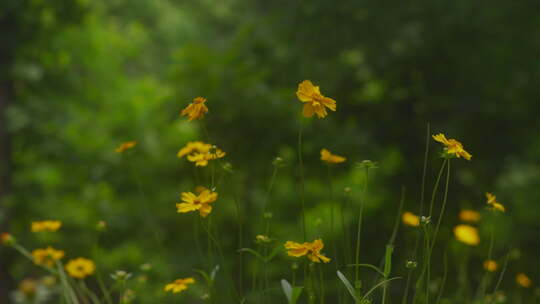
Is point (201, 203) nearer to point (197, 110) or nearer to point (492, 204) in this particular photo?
point (197, 110)

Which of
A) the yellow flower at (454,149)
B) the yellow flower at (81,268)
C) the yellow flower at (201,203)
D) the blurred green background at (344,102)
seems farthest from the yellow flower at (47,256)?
the blurred green background at (344,102)

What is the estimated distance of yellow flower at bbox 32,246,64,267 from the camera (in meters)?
1.77

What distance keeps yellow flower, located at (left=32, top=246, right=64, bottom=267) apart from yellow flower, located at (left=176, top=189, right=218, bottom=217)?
0.70m

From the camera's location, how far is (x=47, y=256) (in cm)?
183

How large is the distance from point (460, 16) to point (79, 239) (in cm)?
574

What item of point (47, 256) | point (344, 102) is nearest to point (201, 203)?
point (47, 256)

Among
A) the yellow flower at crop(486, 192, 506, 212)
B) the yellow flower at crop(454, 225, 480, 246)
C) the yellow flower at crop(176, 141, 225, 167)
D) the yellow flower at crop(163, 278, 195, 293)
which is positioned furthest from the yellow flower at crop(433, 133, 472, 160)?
the yellow flower at crop(454, 225, 480, 246)

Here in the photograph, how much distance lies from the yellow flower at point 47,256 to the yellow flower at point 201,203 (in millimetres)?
701

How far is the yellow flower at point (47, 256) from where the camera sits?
1774 millimetres

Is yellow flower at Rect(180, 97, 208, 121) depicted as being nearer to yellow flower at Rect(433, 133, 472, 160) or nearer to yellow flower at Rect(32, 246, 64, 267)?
yellow flower at Rect(433, 133, 472, 160)

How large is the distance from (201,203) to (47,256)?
83cm

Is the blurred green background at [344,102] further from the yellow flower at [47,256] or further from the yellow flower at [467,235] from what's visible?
the yellow flower at [47,256]

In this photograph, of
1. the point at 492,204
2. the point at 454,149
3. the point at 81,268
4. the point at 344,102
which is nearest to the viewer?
the point at 454,149

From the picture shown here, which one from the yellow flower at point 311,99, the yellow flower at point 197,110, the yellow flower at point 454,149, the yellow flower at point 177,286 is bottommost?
the yellow flower at point 177,286
